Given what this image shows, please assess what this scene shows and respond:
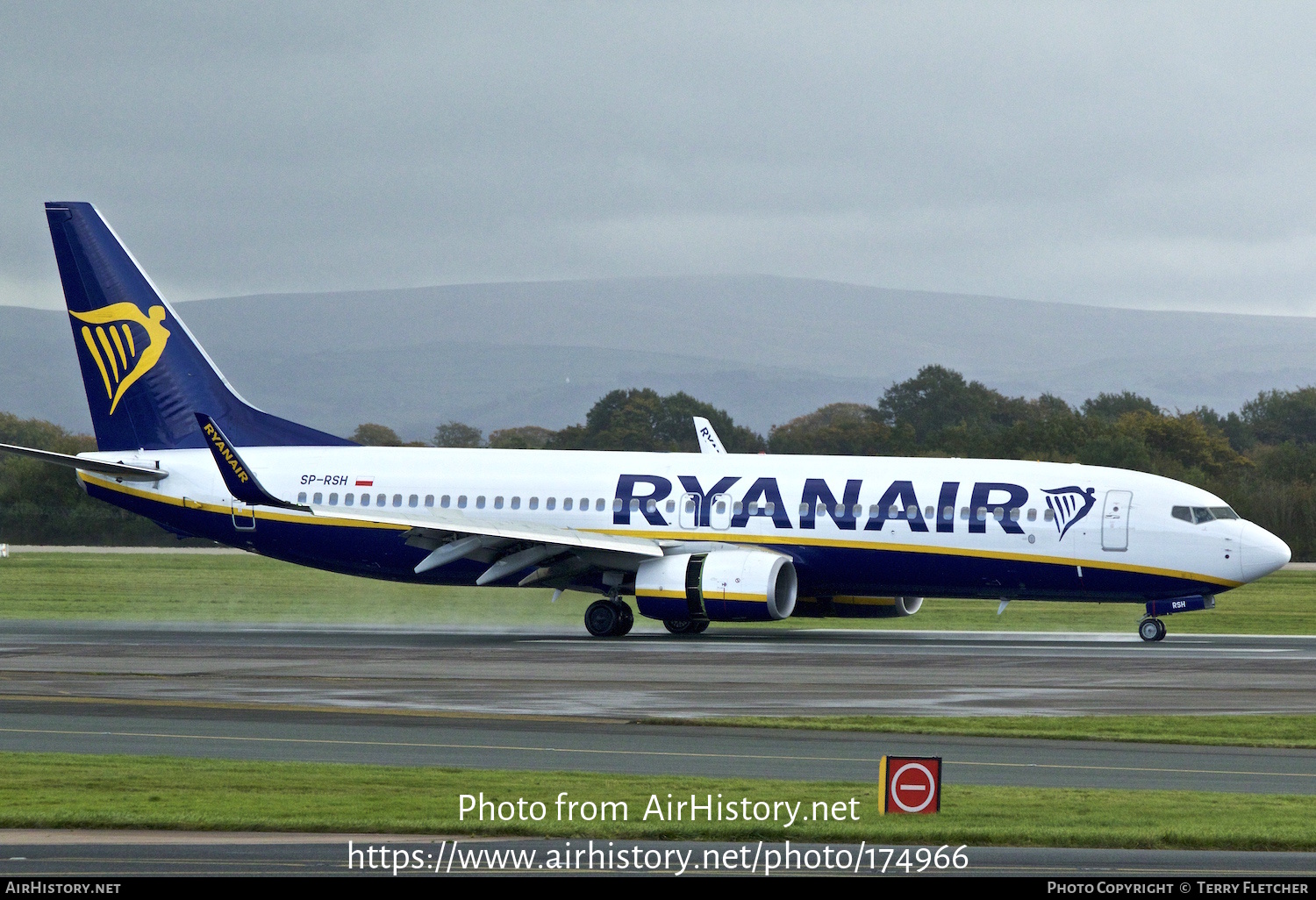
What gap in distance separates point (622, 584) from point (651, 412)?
76.9 metres

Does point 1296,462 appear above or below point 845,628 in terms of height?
above

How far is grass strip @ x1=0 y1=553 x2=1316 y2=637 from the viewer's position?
143ft

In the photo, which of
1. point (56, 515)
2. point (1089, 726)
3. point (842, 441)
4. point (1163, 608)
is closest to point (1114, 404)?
point (842, 441)

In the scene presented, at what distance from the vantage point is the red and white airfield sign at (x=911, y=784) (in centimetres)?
1325

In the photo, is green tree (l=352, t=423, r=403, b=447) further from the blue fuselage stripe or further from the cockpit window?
the cockpit window

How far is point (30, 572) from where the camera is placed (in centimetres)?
6375

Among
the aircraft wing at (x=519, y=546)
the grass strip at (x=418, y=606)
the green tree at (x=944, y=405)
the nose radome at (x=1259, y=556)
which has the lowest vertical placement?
the grass strip at (x=418, y=606)

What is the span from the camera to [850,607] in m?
39.7

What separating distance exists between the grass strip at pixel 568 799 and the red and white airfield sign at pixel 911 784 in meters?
0.16

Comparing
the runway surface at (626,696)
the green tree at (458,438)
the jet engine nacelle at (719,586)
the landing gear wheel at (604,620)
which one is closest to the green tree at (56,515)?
the runway surface at (626,696)

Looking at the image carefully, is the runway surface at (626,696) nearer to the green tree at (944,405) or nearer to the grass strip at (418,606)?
the grass strip at (418,606)
